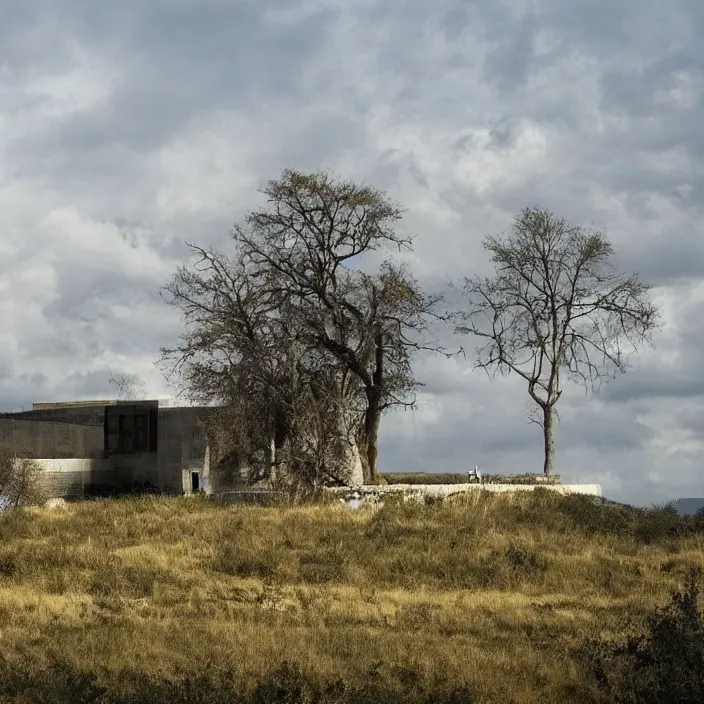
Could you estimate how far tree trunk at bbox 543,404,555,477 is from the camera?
1516 inches

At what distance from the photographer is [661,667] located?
10844 mm

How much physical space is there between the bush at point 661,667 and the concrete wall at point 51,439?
114ft

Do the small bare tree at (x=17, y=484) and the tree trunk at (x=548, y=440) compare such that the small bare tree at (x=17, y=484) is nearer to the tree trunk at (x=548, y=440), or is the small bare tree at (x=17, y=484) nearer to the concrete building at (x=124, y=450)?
the concrete building at (x=124, y=450)

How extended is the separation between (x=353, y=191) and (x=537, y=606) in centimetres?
2113

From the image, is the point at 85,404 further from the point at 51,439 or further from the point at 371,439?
the point at 371,439

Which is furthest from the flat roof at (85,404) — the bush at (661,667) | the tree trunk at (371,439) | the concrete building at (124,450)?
the bush at (661,667)

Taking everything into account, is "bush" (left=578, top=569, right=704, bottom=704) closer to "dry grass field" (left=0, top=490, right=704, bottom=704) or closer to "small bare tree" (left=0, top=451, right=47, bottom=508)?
"dry grass field" (left=0, top=490, right=704, bottom=704)

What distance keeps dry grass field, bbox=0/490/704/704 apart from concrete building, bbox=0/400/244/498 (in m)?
7.64

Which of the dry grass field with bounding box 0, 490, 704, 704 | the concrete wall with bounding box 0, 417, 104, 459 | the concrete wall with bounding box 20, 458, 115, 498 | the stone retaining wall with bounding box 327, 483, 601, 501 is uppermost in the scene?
the concrete wall with bounding box 0, 417, 104, 459

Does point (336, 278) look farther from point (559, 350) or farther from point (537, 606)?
point (537, 606)

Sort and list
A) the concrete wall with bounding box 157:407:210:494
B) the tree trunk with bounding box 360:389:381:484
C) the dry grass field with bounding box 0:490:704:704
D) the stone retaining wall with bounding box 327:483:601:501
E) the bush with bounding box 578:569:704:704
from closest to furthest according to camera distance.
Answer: the bush with bounding box 578:569:704:704, the dry grass field with bounding box 0:490:704:704, the stone retaining wall with bounding box 327:483:601:501, the tree trunk with bounding box 360:389:381:484, the concrete wall with bounding box 157:407:210:494

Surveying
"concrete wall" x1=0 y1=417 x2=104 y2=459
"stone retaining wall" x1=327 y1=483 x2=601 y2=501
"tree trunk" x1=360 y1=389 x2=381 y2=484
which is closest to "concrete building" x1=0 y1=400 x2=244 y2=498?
"concrete wall" x1=0 y1=417 x2=104 y2=459

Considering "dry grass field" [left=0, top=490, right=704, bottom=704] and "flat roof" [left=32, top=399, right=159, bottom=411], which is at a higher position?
"flat roof" [left=32, top=399, right=159, bottom=411]

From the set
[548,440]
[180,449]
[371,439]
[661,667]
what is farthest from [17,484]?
[661,667]
